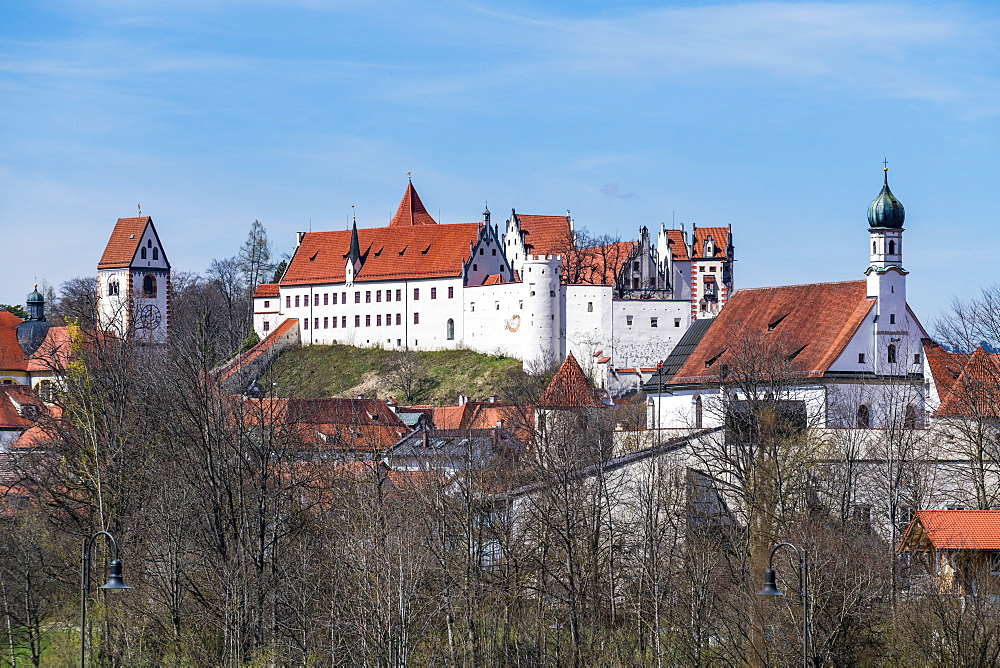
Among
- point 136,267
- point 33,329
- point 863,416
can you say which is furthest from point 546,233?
point 863,416

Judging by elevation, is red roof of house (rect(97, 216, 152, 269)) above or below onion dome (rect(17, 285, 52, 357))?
above

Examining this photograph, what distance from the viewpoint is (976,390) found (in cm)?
5769

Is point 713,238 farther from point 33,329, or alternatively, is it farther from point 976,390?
point 976,390

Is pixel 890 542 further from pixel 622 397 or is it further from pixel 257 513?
pixel 622 397

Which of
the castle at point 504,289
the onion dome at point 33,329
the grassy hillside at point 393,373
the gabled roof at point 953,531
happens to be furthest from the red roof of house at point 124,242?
the gabled roof at point 953,531

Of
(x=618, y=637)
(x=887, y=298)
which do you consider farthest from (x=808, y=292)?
(x=618, y=637)

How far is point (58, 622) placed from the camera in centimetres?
4312

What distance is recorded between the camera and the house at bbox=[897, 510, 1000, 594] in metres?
41.7

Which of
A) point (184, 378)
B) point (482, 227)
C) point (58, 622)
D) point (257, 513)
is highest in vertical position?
point (482, 227)

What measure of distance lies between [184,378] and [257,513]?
656cm

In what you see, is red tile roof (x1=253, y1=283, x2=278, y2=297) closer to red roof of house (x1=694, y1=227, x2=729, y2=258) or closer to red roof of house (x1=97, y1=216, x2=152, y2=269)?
red roof of house (x1=97, y1=216, x2=152, y2=269)

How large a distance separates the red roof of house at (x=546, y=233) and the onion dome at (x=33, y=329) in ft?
Result: 103

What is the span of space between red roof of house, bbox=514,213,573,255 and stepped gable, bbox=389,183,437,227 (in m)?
9.33

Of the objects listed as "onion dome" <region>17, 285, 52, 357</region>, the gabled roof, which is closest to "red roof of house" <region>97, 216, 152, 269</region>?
"onion dome" <region>17, 285, 52, 357</region>
